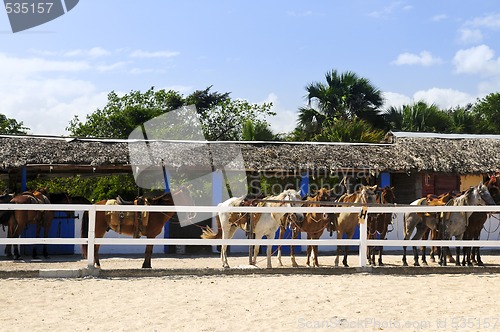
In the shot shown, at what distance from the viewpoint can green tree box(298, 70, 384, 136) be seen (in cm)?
2633

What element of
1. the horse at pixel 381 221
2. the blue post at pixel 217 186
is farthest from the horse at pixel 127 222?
the blue post at pixel 217 186

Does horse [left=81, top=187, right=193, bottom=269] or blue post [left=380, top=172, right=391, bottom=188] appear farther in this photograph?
blue post [left=380, top=172, right=391, bottom=188]

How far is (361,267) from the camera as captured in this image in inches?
459

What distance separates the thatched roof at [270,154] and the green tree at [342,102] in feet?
16.3

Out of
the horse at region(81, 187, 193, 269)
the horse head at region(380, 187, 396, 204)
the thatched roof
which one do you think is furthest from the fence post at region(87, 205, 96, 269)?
the thatched roof

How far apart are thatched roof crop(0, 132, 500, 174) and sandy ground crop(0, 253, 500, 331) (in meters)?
7.50

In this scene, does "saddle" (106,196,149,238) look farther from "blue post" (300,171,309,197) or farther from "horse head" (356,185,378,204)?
"blue post" (300,171,309,197)

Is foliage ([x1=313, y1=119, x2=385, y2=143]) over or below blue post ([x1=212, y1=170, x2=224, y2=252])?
over

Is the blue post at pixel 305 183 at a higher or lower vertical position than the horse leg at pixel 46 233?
higher

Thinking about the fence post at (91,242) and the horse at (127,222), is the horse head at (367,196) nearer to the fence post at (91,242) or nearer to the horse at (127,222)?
the horse at (127,222)

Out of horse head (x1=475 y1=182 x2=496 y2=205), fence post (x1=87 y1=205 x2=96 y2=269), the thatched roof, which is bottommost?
fence post (x1=87 y1=205 x2=96 y2=269)

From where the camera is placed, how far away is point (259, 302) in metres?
8.41

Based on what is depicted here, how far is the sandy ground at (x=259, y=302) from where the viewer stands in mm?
7082

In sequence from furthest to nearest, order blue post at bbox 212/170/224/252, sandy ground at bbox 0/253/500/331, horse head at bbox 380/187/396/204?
blue post at bbox 212/170/224/252 → horse head at bbox 380/187/396/204 → sandy ground at bbox 0/253/500/331
